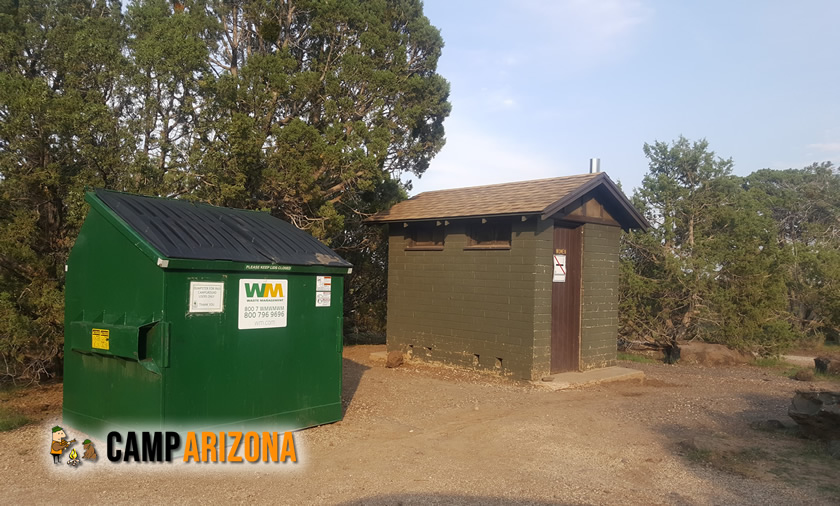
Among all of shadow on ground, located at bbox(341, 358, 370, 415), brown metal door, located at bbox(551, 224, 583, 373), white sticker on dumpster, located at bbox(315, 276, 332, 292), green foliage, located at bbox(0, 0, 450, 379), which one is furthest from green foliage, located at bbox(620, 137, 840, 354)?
white sticker on dumpster, located at bbox(315, 276, 332, 292)

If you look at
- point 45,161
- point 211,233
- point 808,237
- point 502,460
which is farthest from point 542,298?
point 808,237

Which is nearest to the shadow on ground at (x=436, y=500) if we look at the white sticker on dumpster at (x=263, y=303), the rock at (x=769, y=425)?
the white sticker on dumpster at (x=263, y=303)

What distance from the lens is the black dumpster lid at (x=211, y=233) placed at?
6.58 m

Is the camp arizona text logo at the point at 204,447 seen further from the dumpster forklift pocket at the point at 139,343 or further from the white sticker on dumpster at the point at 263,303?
the white sticker on dumpster at the point at 263,303

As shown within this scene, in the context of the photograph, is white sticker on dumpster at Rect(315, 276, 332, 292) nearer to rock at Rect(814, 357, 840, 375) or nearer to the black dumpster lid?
the black dumpster lid

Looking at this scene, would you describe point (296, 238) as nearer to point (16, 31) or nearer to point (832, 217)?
point (16, 31)

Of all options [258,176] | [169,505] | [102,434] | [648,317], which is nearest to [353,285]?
[258,176]

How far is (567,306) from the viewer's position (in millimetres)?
12477

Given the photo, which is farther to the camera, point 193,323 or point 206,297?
point 206,297

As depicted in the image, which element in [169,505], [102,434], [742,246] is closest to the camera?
[169,505]

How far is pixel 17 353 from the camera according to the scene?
9.28 m

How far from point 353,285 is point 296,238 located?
9.62 metres

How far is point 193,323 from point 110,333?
0.91m

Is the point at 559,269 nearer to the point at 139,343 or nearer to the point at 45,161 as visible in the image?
the point at 139,343
